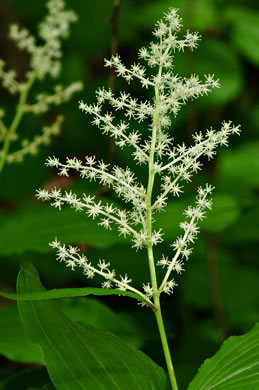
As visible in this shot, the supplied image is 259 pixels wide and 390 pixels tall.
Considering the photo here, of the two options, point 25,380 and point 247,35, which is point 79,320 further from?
point 247,35

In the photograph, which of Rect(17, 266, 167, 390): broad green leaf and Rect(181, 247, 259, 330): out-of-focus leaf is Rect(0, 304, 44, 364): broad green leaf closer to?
Rect(17, 266, 167, 390): broad green leaf

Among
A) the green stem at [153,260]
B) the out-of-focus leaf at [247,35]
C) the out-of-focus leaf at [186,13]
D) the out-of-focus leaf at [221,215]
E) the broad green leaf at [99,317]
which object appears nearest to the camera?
the green stem at [153,260]

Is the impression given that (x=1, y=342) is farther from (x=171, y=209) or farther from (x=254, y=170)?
(x=254, y=170)

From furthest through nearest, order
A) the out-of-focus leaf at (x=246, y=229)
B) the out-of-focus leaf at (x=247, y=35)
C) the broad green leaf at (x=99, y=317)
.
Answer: the out-of-focus leaf at (x=247, y=35)
the out-of-focus leaf at (x=246, y=229)
the broad green leaf at (x=99, y=317)

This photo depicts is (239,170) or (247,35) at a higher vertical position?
(247,35)

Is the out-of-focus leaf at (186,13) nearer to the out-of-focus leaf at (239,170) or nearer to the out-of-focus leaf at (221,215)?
the out-of-focus leaf at (239,170)

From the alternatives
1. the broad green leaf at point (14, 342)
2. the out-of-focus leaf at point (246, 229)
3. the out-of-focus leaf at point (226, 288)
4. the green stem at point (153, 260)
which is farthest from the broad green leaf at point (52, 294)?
the out-of-focus leaf at point (246, 229)

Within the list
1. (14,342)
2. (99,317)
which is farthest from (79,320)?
(14,342)
